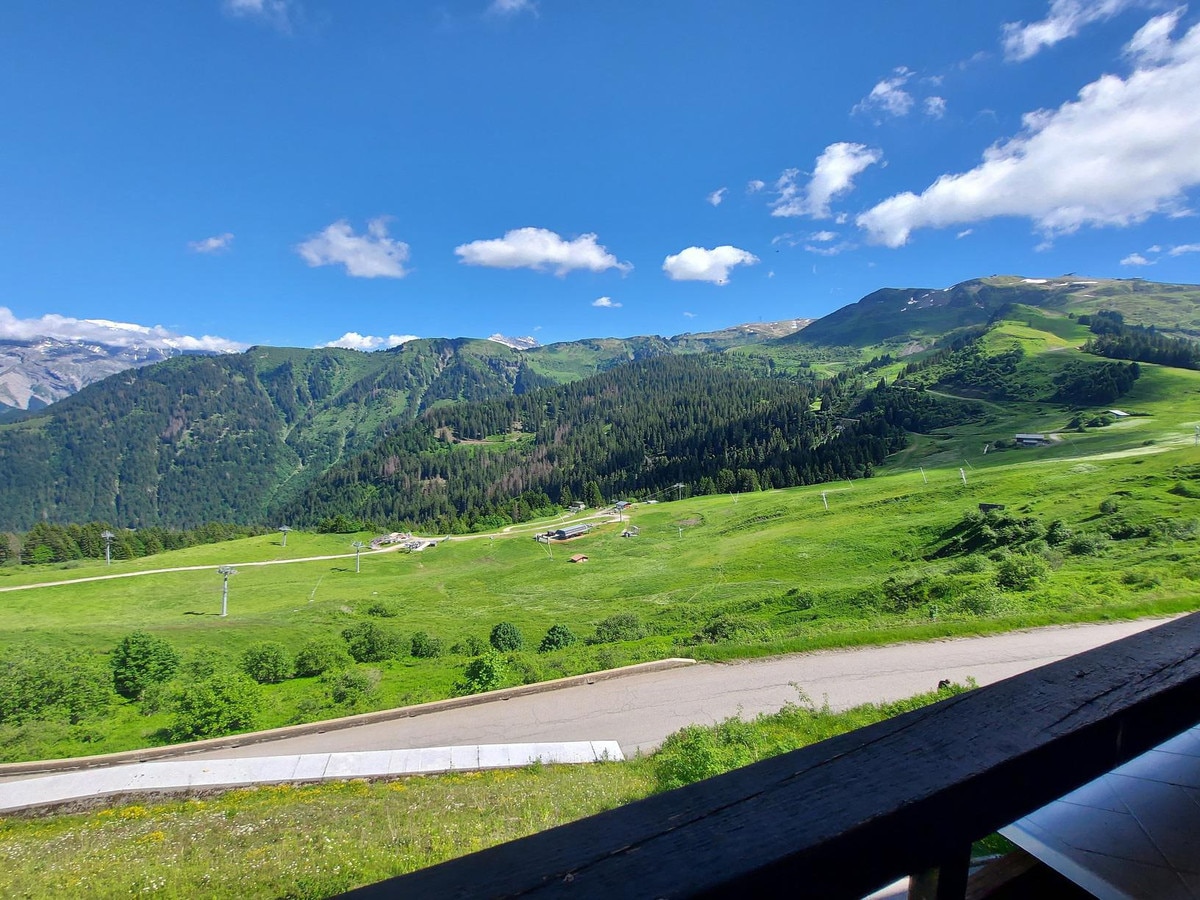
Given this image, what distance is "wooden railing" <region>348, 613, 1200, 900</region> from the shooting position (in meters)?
1.08

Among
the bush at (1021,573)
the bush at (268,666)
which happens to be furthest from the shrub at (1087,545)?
the bush at (268,666)

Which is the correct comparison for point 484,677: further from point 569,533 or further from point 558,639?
point 569,533

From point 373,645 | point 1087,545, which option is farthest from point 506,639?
point 1087,545

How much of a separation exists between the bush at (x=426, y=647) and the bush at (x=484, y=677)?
1211 cm

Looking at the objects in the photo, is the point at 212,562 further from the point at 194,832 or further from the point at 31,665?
the point at 194,832

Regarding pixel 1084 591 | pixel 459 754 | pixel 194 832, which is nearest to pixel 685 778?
pixel 459 754

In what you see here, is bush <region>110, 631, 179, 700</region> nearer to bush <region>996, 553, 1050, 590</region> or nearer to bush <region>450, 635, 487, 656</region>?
bush <region>450, 635, 487, 656</region>

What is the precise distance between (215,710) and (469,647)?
16.0m

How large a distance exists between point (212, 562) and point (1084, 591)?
97139 millimetres

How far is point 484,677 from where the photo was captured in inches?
763

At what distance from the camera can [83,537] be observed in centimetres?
10112

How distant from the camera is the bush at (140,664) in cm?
2683

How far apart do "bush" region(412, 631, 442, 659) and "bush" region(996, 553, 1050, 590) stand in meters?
28.4

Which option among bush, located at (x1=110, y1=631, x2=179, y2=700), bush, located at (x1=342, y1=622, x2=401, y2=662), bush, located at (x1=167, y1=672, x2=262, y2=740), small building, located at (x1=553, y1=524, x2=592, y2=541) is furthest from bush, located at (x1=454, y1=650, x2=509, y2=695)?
small building, located at (x1=553, y1=524, x2=592, y2=541)
